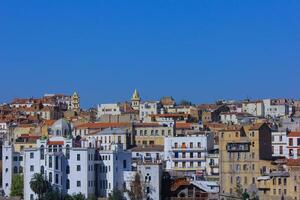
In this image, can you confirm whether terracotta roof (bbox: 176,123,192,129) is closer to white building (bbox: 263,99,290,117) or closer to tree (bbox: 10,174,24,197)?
tree (bbox: 10,174,24,197)

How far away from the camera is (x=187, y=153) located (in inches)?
2608

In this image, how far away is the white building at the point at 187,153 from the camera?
2598 inches

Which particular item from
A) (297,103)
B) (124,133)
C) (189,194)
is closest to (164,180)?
(189,194)

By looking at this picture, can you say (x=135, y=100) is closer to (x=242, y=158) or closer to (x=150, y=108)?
(x=150, y=108)

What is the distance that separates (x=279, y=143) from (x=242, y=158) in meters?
8.85

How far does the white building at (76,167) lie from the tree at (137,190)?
176cm

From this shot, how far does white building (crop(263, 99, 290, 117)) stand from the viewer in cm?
10961

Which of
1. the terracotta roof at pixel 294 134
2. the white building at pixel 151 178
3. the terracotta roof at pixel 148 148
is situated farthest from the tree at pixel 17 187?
the terracotta roof at pixel 294 134

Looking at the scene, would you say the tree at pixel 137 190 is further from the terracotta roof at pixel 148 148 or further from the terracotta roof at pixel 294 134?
the terracotta roof at pixel 294 134

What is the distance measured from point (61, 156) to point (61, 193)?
2309mm

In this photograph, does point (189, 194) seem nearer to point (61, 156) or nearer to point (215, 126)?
point (61, 156)

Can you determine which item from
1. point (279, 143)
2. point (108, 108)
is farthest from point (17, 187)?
point (108, 108)

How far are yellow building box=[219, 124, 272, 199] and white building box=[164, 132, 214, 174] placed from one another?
6169 millimetres

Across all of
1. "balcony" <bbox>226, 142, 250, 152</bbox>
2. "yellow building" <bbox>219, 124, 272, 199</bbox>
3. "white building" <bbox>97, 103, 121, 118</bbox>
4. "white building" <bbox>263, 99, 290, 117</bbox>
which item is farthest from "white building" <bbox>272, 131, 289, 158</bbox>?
"white building" <bbox>263, 99, 290, 117</bbox>
